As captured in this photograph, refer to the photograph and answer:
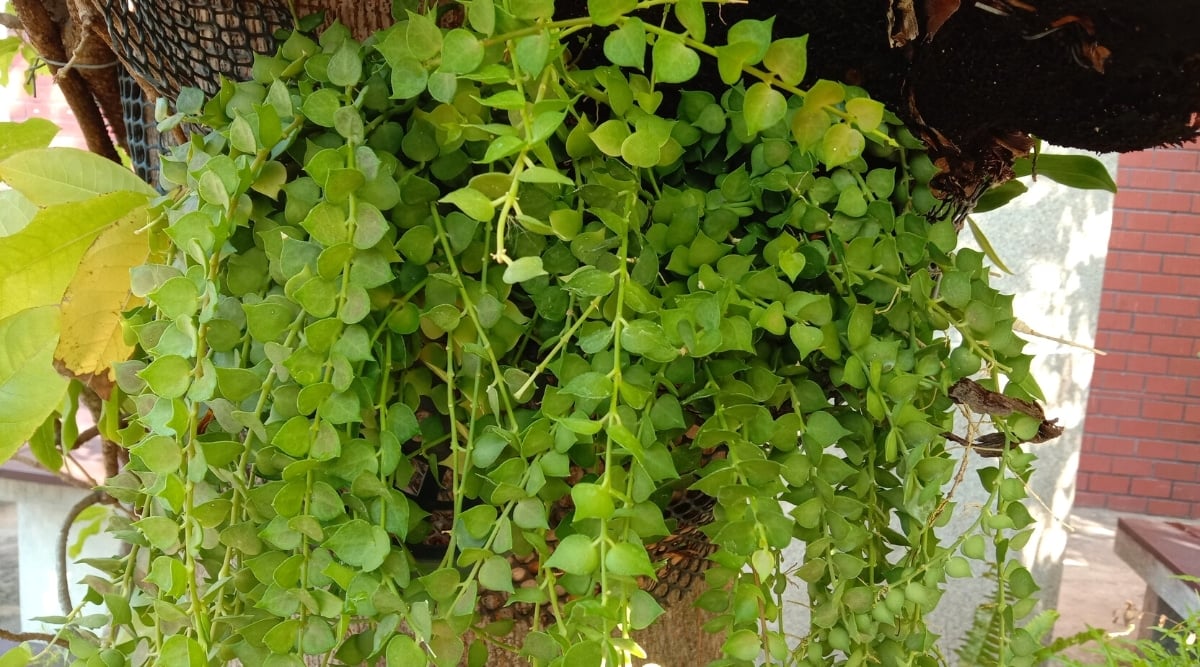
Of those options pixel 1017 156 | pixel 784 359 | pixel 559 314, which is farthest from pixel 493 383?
pixel 1017 156

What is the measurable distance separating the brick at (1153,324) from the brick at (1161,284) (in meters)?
0.10

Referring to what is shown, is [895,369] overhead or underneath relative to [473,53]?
underneath

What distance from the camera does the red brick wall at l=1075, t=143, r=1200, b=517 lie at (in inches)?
131

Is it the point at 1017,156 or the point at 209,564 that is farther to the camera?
the point at 1017,156

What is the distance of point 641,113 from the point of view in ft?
1.33

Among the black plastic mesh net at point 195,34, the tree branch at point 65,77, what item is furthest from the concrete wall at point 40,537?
the black plastic mesh net at point 195,34

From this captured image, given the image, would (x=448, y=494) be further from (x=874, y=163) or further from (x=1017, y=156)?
(x=1017, y=156)

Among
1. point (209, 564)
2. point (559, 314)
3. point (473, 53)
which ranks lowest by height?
point (209, 564)

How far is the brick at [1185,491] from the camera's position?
11.5ft

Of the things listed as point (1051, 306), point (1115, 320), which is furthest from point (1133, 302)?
point (1051, 306)

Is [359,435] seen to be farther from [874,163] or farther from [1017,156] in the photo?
[1017,156]

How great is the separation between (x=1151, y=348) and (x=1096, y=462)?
493 mm

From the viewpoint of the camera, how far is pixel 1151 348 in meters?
3.46

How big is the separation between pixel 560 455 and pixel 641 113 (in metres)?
0.15
